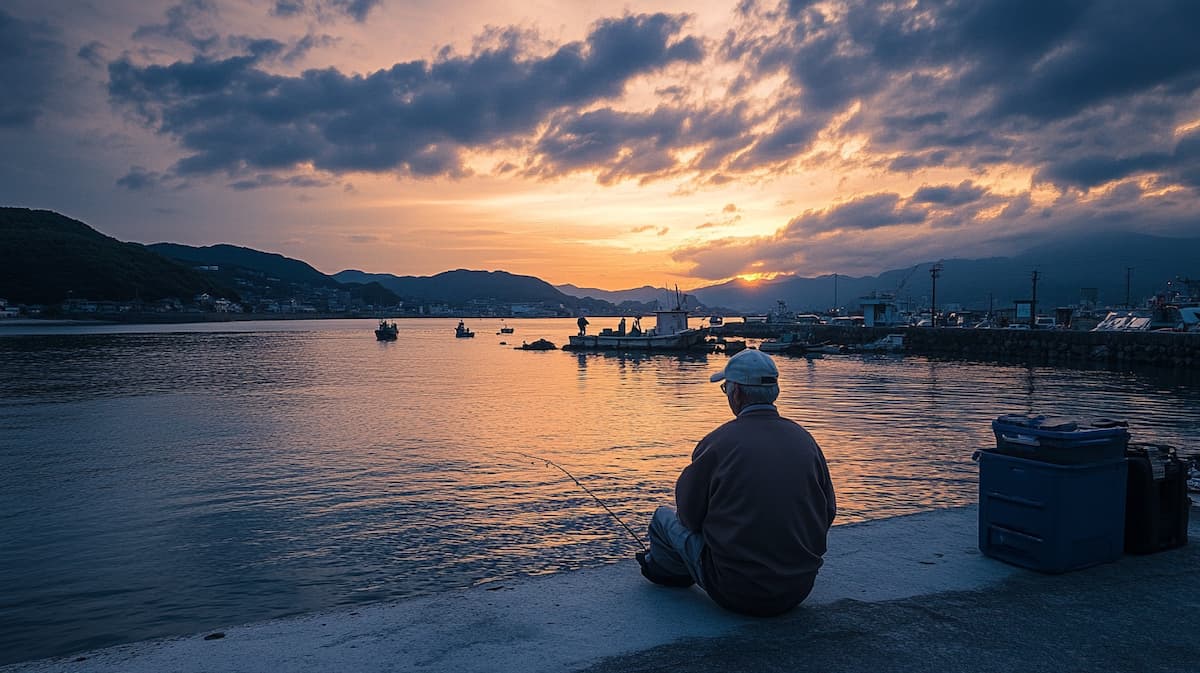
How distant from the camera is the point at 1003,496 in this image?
5.49m

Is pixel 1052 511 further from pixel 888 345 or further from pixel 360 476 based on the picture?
pixel 888 345

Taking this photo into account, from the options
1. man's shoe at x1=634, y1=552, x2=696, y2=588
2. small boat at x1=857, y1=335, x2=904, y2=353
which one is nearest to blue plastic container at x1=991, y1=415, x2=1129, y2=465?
man's shoe at x1=634, y1=552, x2=696, y2=588

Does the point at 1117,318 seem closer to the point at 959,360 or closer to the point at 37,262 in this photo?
the point at 959,360

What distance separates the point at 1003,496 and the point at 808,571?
78.4 inches

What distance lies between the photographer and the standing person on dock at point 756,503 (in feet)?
14.2

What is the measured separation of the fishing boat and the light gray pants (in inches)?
2799

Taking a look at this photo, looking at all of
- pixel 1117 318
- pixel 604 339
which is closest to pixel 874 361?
pixel 1117 318

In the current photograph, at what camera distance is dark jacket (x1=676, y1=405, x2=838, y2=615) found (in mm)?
4324

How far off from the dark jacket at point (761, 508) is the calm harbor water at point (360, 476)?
4524 millimetres

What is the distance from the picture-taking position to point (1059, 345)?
58188 mm

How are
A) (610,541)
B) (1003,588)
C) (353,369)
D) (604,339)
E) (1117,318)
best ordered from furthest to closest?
(604,339) → (1117,318) → (353,369) → (610,541) → (1003,588)

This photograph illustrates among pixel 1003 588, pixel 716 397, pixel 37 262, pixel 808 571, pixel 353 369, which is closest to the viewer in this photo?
pixel 808 571

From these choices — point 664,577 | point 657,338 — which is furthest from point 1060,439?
point 657,338

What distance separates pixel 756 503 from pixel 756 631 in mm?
764
